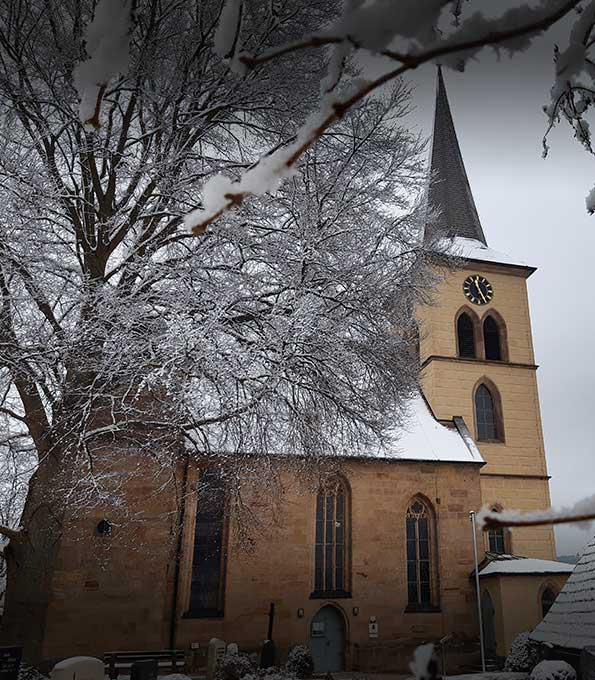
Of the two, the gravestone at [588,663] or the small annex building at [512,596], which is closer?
the gravestone at [588,663]

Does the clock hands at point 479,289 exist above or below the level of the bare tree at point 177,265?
above

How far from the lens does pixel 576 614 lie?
8938 millimetres

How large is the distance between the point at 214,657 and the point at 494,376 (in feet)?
55.1

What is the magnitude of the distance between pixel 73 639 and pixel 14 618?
5341 mm

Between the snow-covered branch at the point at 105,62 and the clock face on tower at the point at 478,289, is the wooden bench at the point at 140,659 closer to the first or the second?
the snow-covered branch at the point at 105,62

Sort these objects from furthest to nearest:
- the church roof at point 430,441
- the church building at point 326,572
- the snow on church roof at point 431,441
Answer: the snow on church roof at point 431,441, the church roof at point 430,441, the church building at point 326,572

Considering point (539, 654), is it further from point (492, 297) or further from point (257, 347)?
point (492, 297)

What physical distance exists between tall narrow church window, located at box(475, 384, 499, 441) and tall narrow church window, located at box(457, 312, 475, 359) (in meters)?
1.70

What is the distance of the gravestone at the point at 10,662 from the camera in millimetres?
7957

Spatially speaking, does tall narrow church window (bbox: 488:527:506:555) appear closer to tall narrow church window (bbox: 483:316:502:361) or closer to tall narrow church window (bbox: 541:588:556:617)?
tall narrow church window (bbox: 541:588:556:617)

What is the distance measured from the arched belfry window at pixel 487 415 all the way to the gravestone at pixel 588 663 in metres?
17.2

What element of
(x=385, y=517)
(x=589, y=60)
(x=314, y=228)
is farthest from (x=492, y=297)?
(x=589, y=60)

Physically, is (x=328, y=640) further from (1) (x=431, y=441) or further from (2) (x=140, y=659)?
(1) (x=431, y=441)

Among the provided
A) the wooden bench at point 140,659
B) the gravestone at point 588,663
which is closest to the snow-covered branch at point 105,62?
the gravestone at point 588,663
